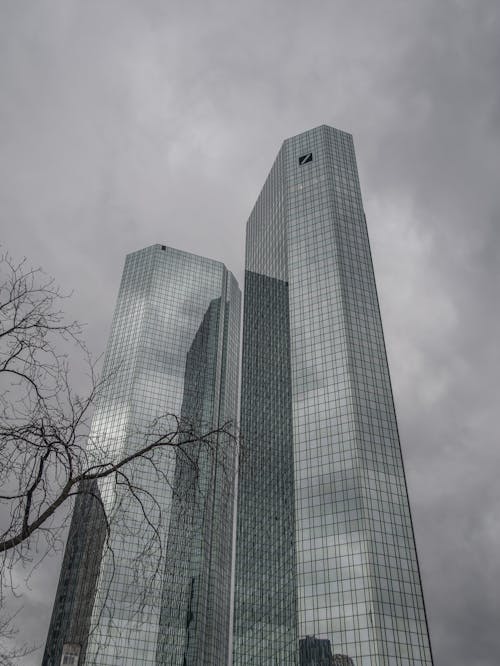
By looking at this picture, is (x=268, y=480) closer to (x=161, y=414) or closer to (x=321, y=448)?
(x=321, y=448)

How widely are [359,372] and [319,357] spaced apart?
8.85m

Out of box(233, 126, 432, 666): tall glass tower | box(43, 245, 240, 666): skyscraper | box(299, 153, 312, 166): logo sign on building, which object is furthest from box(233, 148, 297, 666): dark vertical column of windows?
box(43, 245, 240, 666): skyscraper

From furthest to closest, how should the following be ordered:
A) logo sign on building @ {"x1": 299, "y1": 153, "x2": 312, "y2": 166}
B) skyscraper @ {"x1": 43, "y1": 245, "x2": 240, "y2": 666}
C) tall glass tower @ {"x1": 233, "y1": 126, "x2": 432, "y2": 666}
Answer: logo sign on building @ {"x1": 299, "y1": 153, "x2": 312, "y2": 166}
skyscraper @ {"x1": 43, "y1": 245, "x2": 240, "y2": 666}
tall glass tower @ {"x1": 233, "y1": 126, "x2": 432, "y2": 666}

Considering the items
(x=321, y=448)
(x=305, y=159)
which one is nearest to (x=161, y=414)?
(x=321, y=448)

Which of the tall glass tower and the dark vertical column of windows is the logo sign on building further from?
the dark vertical column of windows

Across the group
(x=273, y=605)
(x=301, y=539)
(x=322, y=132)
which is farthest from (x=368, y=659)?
(x=322, y=132)

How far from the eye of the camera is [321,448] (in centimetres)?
Answer: 10838

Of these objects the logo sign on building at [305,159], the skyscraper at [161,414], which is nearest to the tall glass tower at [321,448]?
the logo sign on building at [305,159]

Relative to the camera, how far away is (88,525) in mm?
10383

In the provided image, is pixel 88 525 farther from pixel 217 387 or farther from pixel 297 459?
pixel 217 387

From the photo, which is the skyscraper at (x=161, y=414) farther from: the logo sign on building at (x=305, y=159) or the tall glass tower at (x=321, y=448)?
the logo sign on building at (x=305, y=159)

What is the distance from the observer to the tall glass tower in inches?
3605

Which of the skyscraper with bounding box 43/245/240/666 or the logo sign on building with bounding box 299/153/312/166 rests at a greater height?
the logo sign on building with bounding box 299/153/312/166

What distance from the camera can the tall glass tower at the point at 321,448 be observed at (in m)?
91.6
